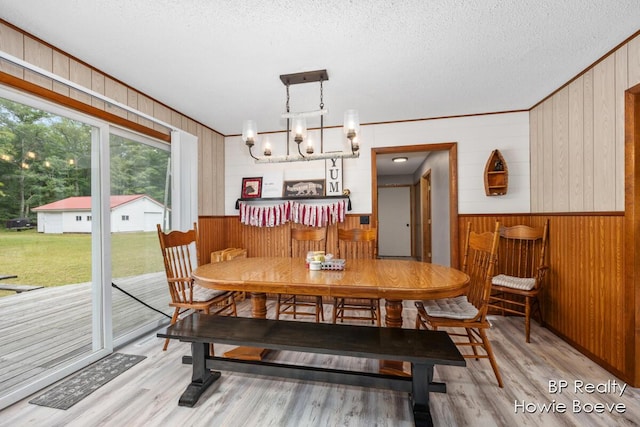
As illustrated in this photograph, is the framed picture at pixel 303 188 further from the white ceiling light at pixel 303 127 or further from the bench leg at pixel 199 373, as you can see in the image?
the bench leg at pixel 199 373

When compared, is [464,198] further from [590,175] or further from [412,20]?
[412,20]

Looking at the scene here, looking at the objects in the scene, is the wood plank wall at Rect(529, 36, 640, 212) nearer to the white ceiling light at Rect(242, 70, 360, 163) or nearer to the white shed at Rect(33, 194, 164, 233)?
the white ceiling light at Rect(242, 70, 360, 163)

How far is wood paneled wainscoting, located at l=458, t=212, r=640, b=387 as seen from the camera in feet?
6.55

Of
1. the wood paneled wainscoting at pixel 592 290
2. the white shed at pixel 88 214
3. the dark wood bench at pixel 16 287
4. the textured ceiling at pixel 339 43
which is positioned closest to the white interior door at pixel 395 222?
the wood paneled wainscoting at pixel 592 290

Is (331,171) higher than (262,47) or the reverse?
the reverse

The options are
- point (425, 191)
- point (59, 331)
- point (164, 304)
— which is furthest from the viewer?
point (425, 191)

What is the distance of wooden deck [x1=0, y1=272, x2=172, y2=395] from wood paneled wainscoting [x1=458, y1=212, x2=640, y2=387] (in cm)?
405

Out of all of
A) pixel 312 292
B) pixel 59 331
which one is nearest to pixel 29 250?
pixel 59 331

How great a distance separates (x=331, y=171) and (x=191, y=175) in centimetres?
175

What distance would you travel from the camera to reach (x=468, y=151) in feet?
11.2

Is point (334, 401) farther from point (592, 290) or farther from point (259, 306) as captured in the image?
point (592, 290)

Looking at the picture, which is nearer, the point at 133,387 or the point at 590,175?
the point at 133,387

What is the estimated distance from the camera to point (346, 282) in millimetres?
1775

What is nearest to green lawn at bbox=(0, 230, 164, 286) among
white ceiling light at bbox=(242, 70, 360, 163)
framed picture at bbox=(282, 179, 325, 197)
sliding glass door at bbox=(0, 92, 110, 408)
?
sliding glass door at bbox=(0, 92, 110, 408)
